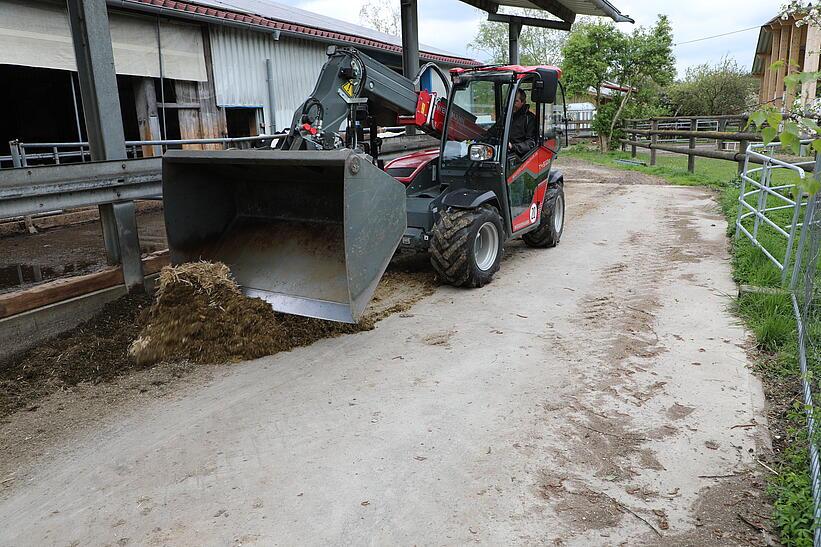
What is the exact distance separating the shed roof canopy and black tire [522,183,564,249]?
4.65 m

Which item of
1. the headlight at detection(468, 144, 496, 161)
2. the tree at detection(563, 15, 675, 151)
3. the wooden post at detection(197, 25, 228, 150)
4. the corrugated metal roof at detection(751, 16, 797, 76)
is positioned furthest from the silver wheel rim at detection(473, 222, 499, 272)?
the corrugated metal roof at detection(751, 16, 797, 76)

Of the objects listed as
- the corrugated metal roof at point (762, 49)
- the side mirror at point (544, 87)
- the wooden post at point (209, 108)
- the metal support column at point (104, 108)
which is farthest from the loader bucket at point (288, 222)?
the corrugated metal roof at point (762, 49)

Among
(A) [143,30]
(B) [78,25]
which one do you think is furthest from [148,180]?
(A) [143,30]

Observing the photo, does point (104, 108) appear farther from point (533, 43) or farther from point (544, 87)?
point (533, 43)

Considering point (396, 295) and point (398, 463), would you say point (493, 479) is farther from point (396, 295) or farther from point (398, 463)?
point (396, 295)

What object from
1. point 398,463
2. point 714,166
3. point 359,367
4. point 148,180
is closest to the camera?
point 398,463

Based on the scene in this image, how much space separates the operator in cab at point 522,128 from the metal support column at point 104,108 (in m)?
3.71

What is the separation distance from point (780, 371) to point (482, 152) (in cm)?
335

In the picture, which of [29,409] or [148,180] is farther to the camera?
[148,180]

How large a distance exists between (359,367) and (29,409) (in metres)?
2.01

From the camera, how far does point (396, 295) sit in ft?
19.4

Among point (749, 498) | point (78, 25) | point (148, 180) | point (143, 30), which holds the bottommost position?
point (749, 498)

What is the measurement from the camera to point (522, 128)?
6734 millimetres

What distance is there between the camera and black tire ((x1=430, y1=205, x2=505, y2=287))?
569 centimetres
